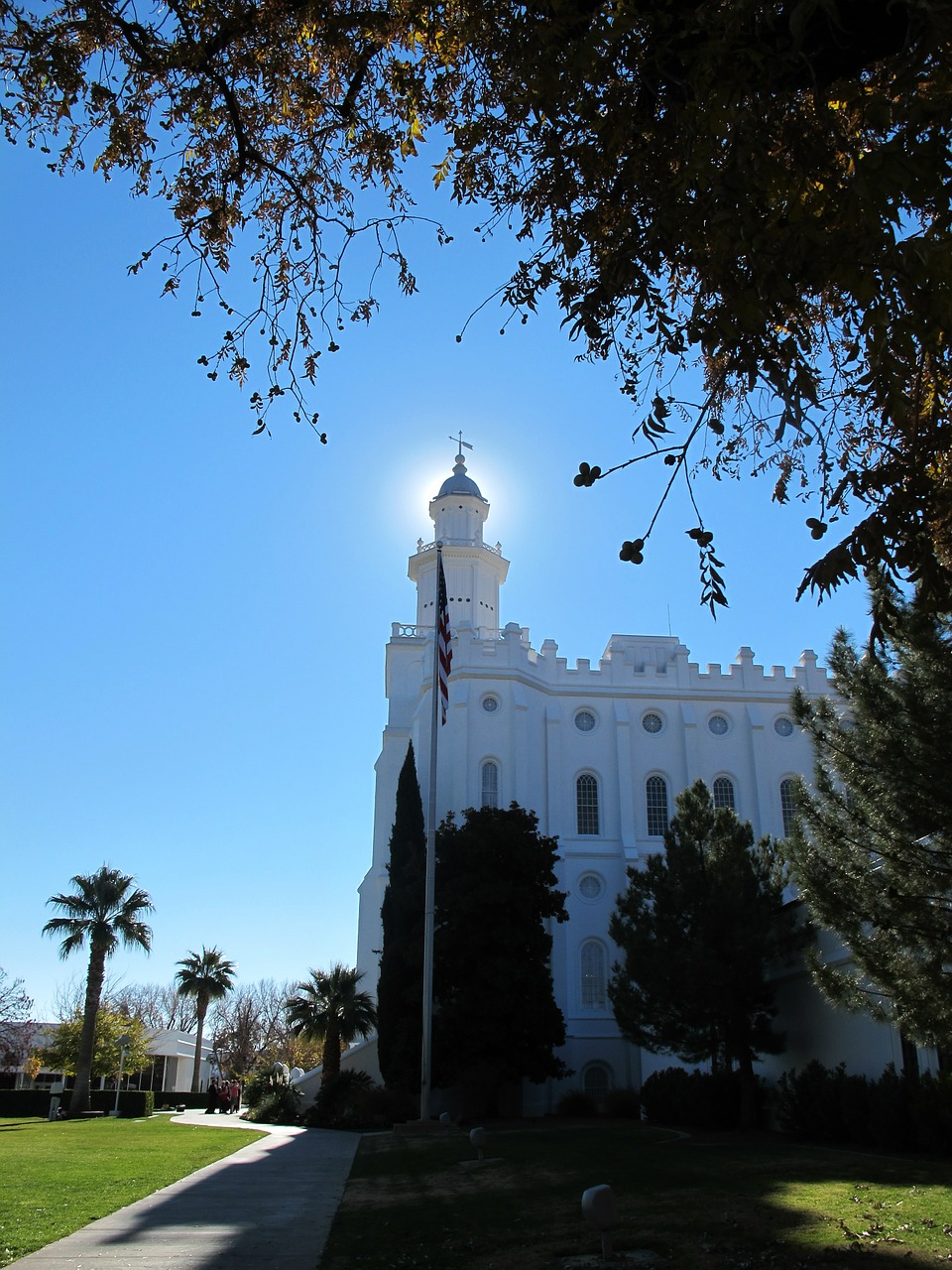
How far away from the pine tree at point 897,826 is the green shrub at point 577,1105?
23009 millimetres

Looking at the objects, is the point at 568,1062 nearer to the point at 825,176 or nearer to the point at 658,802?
the point at 658,802

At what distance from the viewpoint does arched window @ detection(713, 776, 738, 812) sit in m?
42.4

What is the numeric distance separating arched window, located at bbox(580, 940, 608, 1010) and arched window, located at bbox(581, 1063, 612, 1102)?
6.36 feet

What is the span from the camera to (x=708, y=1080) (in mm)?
23016

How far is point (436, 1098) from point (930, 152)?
34.8m

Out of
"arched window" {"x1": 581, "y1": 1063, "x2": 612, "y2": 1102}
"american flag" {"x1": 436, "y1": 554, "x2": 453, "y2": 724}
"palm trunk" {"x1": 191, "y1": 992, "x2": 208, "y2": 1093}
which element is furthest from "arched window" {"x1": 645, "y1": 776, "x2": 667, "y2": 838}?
"palm trunk" {"x1": 191, "y1": 992, "x2": 208, "y2": 1093}

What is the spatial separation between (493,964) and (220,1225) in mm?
20315

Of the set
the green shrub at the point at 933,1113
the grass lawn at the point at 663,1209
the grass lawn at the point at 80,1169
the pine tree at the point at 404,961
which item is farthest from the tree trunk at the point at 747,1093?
the pine tree at the point at 404,961

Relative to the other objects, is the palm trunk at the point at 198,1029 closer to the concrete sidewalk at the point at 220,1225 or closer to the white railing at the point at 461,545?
the white railing at the point at 461,545

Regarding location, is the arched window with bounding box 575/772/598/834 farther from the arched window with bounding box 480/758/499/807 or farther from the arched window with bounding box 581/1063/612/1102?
the arched window with bounding box 581/1063/612/1102

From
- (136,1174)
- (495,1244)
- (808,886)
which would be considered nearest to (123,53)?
(495,1244)

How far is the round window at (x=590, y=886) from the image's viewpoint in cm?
3991

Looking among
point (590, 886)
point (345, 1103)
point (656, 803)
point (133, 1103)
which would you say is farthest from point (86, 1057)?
point (656, 803)

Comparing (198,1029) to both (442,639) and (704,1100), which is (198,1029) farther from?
(704,1100)
